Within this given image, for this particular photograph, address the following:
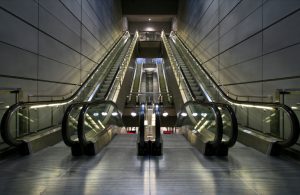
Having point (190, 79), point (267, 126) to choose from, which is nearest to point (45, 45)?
point (267, 126)

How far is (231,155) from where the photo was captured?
3.63 meters

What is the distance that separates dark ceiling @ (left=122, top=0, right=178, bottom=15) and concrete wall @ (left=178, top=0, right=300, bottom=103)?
454 inches

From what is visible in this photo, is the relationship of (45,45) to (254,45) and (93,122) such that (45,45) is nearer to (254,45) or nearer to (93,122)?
(93,122)

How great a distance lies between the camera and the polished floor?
89.7 inches

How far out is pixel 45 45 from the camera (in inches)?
213

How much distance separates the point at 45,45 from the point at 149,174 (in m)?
4.56

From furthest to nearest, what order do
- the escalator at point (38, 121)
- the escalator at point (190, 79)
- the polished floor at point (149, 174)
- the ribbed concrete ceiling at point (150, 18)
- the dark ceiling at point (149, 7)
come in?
the ribbed concrete ceiling at point (150, 18), the dark ceiling at point (149, 7), the escalator at point (190, 79), the escalator at point (38, 121), the polished floor at point (149, 174)

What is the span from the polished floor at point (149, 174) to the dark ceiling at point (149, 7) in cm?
1920

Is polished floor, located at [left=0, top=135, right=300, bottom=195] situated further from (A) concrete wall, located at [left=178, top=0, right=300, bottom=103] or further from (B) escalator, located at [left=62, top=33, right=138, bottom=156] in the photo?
(A) concrete wall, located at [left=178, top=0, right=300, bottom=103]

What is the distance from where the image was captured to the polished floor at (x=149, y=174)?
228 cm

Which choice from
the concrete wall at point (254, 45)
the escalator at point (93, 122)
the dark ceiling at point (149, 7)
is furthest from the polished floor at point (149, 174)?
the dark ceiling at point (149, 7)

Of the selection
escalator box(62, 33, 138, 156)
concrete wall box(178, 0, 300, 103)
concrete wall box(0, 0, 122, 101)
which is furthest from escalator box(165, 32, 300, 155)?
concrete wall box(0, 0, 122, 101)

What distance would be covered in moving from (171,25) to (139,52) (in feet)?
16.7

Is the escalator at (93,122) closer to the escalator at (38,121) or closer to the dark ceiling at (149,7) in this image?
the escalator at (38,121)
